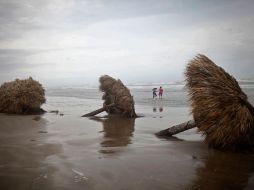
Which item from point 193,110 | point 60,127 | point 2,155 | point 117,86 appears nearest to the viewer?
point 2,155

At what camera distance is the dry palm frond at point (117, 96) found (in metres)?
11.7

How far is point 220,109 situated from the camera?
573 centimetres

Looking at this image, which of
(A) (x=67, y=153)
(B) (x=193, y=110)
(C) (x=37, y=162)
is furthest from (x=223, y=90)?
(C) (x=37, y=162)

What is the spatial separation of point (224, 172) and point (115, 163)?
189 centimetres

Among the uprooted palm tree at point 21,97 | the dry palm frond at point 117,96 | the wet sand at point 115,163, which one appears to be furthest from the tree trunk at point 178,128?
the uprooted palm tree at point 21,97

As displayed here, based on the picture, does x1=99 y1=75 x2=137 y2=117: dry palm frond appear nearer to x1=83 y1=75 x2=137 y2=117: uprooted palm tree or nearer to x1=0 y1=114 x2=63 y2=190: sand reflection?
x1=83 y1=75 x2=137 y2=117: uprooted palm tree

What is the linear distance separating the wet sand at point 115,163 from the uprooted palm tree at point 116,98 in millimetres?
4261

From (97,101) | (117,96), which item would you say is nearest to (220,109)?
(117,96)

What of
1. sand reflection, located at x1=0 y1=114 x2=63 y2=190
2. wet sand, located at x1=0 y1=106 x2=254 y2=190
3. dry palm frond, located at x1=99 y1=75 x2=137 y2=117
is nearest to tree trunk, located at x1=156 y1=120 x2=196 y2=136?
wet sand, located at x1=0 y1=106 x2=254 y2=190

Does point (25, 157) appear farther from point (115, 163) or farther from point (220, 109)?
point (220, 109)

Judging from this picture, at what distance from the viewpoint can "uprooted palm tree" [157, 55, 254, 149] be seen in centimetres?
561

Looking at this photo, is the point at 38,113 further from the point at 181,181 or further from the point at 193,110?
the point at 181,181

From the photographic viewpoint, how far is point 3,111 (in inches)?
472

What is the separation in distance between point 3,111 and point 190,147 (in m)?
9.37
